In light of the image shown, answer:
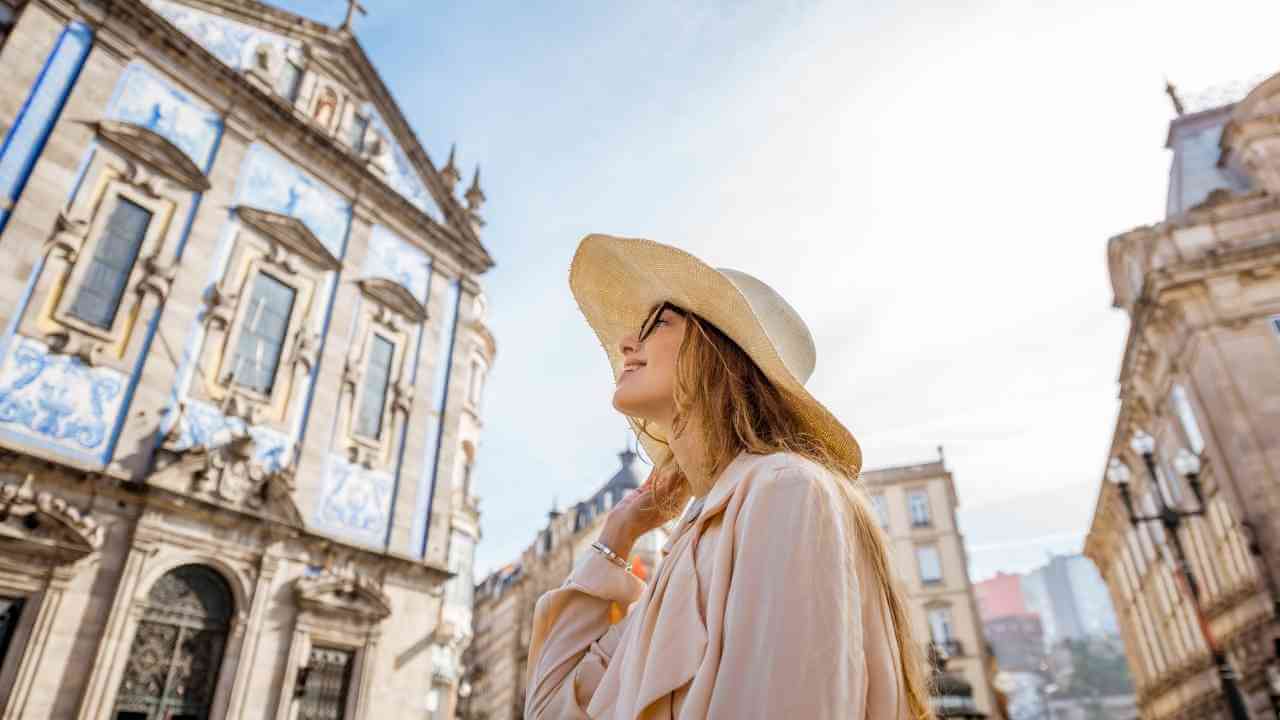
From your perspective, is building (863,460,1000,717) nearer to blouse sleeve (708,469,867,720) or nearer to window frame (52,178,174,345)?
window frame (52,178,174,345)

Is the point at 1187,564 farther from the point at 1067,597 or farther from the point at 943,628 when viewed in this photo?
the point at 1067,597

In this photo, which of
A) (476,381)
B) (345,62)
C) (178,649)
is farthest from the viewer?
(476,381)

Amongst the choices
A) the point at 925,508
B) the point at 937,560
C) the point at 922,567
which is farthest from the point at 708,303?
the point at 925,508

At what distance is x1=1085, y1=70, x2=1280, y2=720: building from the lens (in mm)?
16047

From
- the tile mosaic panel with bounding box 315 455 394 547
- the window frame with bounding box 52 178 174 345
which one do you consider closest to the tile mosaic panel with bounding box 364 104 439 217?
the window frame with bounding box 52 178 174 345

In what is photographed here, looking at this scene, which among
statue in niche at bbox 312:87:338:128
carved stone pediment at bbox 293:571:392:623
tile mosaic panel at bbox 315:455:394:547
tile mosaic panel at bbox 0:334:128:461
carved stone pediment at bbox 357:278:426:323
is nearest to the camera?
tile mosaic panel at bbox 0:334:128:461

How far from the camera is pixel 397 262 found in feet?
53.8

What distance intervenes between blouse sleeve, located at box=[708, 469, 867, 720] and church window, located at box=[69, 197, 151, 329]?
1286 centimetres

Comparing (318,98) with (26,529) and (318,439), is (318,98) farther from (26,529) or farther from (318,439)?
(26,529)

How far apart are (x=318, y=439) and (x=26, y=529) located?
4635 mm

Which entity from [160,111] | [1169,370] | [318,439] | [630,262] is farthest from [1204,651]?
[160,111]

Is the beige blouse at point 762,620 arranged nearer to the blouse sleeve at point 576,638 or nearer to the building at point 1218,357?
the blouse sleeve at point 576,638

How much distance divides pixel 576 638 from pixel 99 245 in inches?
502

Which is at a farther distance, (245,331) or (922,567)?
(922,567)
